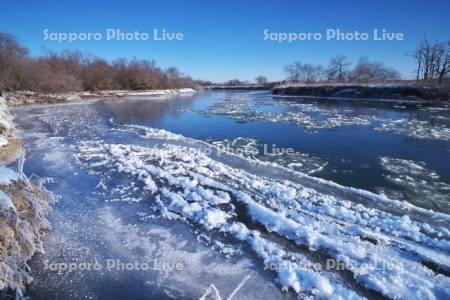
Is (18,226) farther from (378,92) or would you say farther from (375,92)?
(375,92)

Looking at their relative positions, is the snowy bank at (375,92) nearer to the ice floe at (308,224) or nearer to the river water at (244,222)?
the river water at (244,222)

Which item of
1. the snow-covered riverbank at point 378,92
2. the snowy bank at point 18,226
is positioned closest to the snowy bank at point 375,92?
the snow-covered riverbank at point 378,92

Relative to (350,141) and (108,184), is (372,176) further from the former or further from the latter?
(108,184)

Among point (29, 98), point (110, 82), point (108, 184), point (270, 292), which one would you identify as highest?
point (110, 82)

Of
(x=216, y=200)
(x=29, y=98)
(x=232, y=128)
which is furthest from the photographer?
(x=29, y=98)

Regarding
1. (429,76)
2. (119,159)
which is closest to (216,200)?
(119,159)

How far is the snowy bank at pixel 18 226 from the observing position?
297cm

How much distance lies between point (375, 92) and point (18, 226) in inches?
1529

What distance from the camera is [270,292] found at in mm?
3045

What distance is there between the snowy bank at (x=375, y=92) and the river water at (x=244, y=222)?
2583 cm

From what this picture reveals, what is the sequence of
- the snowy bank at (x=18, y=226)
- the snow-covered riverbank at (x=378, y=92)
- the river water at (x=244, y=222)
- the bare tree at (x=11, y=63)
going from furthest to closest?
the bare tree at (x=11, y=63) < the snow-covered riverbank at (x=378, y=92) < the river water at (x=244, y=222) < the snowy bank at (x=18, y=226)

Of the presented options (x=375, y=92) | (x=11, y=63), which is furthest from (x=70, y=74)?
(x=375, y=92)

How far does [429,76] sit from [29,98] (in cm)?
5991

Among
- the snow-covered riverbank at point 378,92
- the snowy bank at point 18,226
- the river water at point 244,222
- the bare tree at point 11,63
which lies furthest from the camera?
the bare tree at point 11,63
